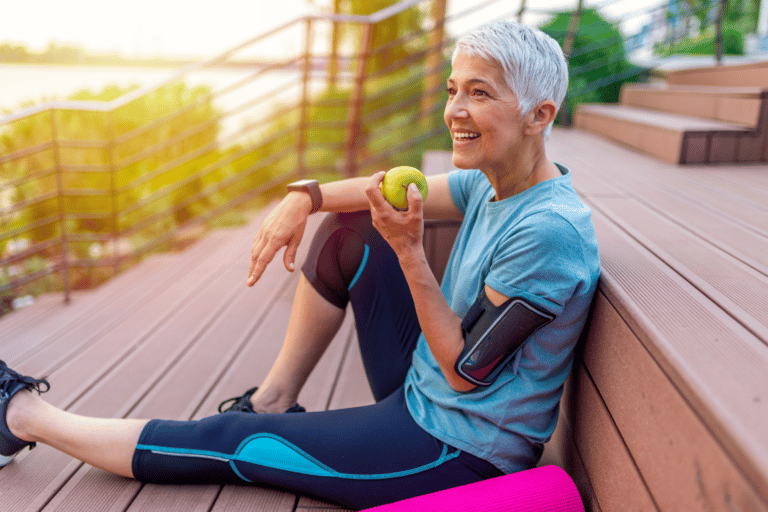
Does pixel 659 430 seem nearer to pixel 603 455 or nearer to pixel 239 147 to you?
pixel 603 455

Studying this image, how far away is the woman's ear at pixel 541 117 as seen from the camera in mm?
1077

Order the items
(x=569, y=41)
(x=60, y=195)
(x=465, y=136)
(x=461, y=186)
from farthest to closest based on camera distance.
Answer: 1. (x=569, y=41)
2. (x=60, y=195)
3. (x=461, y=186)
4. (x=465, y=136)

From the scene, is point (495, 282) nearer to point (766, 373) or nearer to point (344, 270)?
point (766, 373)

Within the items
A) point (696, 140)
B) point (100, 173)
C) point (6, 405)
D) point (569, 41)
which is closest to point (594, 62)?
point (569, 41)

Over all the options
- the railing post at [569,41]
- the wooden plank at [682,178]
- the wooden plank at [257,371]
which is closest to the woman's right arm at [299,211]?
the wooden plank at [257,371]

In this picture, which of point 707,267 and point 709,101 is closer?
point 707,267

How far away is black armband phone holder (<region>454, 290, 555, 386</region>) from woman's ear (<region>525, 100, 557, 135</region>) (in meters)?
0.34

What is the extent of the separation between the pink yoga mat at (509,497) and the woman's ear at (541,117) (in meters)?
0.64

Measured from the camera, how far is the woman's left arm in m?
1.03

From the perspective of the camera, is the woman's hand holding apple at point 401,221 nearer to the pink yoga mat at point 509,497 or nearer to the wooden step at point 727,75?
the pink yoga mat at point 509,497

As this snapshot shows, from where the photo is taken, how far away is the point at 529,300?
0.95m

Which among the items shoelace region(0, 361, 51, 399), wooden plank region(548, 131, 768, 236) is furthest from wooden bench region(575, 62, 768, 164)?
shoelace region(0, 361, 51, 399)

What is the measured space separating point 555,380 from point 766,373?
0.46 meters

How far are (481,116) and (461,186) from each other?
1.38 ft
